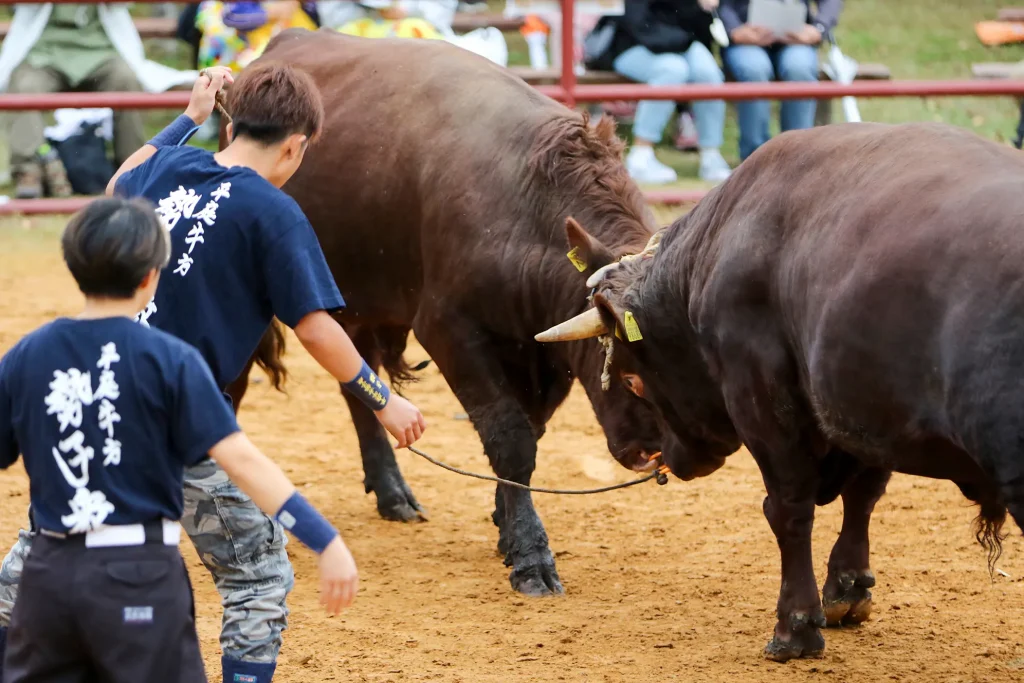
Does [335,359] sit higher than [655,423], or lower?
higher

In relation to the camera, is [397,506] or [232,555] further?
[397,506]

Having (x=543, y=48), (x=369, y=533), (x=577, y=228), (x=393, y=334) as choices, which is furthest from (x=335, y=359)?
(x=543, y=48)

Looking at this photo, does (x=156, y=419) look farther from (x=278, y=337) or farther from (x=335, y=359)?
(x=278, y=337)

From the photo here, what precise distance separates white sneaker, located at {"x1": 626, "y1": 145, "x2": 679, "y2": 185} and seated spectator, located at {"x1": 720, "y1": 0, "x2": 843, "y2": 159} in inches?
27.0

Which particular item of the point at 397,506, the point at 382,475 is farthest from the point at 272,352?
the point at 397,506

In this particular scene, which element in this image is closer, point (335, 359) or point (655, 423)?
point (335, 359)

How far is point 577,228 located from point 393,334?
180cm

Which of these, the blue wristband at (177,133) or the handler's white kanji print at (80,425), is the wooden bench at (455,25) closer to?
the blue wristband at (177,133)

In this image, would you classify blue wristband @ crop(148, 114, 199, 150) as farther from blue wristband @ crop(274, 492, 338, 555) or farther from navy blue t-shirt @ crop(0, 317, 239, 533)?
blue wristband @ crop(274, 492, 338, 555)

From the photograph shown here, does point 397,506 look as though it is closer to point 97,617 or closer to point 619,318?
point 619,318

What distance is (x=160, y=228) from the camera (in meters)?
2.87

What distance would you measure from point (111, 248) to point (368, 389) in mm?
930

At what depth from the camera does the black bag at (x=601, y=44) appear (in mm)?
Answer: 11000

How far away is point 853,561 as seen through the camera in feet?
14.9
